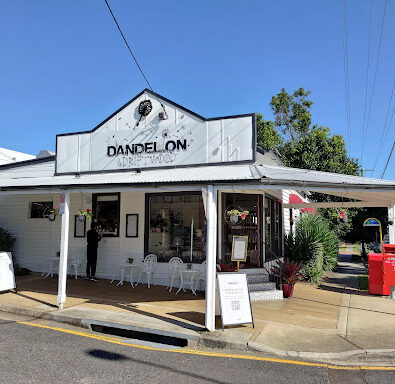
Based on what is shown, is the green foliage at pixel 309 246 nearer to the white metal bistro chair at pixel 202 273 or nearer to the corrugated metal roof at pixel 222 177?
the white metal bistro chair at pixel 202 273

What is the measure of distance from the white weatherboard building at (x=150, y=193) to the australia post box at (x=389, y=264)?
42cm

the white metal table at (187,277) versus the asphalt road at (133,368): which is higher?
the white metal table at (187,277)

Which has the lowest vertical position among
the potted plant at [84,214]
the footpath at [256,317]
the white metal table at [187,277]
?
the footpath at [256,317]

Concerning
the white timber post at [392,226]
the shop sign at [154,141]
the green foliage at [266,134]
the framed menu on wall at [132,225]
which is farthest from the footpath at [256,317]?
the green foliage at [266,134]

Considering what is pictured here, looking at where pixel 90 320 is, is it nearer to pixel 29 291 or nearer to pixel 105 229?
pixel 29 291

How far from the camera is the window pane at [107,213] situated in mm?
11742

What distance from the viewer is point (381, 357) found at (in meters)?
5.38

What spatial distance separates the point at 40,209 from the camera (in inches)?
518

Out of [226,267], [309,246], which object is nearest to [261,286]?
[226,267]

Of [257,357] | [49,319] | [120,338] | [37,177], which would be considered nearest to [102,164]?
[37,177]

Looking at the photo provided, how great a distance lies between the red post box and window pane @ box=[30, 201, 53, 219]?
1081 centimetres

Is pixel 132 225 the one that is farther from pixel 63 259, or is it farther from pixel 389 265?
pixel 389 265

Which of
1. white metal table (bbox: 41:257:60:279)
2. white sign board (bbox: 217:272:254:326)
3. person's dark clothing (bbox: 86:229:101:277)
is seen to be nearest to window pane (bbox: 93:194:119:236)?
person's dark clothing (bbox: 86:229:101:277)

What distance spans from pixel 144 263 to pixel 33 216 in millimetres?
5229
